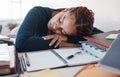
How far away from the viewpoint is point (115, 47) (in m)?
0.59

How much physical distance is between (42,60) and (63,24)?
0.32 meters

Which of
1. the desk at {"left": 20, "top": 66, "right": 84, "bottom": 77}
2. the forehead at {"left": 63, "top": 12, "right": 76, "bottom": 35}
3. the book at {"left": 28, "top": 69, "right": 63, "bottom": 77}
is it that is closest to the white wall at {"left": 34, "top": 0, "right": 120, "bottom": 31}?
the forehead at {"left": 63, "top": 12, "right": 76, "bottom": 35}

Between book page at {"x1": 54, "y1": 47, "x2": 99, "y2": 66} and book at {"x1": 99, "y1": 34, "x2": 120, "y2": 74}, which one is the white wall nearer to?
book page at {"x1": 54, "y1": 47, "x2": 99, "y2": 66}

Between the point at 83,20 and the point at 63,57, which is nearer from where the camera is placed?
the point at 63,57

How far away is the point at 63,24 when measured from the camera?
1126 millimetres

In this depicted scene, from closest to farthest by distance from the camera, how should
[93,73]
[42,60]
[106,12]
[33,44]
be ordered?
[93,73]
[42,60]
[33,44]
[106,12]

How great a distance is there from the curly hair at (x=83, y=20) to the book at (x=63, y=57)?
0.34 ft

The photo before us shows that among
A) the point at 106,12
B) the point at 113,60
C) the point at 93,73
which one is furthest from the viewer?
the point at 106,12

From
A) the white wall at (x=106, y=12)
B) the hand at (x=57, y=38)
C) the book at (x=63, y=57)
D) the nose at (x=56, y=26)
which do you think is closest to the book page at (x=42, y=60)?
the book at (x=63, y=57)

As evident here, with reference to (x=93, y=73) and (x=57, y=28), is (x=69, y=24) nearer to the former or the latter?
(x=57, y=28)

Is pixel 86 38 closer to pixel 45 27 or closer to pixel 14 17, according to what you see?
pixel 45 27

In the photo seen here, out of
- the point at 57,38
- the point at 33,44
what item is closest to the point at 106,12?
the point at 57,38

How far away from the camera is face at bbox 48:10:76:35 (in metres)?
1.11

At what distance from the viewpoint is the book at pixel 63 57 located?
842 mm
